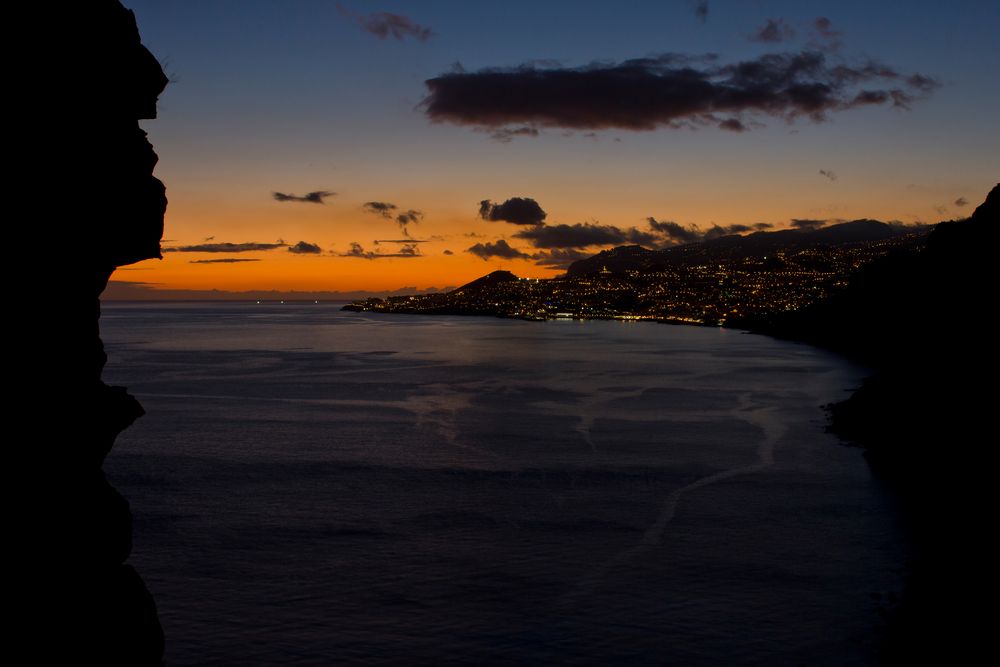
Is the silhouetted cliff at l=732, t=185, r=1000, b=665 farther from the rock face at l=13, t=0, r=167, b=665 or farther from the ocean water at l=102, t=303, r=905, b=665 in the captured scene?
the rock face at l=13, t=0, r=167, b=665

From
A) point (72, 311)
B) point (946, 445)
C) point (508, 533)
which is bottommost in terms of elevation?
point (508, 533)

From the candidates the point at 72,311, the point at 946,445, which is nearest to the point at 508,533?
the point at 72,311

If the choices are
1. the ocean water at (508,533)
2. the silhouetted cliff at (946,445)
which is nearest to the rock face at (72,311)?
the ocean water at (508,533)

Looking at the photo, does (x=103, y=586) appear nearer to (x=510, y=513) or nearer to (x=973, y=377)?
(x=510, y=513)

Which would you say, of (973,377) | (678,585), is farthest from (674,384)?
(678,585)

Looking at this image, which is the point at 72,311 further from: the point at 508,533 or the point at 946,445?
the point at 946,445

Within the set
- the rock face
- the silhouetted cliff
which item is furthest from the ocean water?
the rock face
